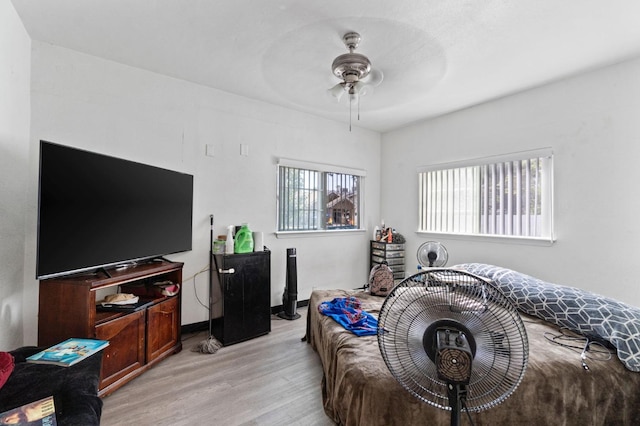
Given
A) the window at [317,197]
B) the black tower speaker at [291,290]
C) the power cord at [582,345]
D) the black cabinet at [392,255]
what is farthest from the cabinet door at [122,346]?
the black cabinet at [392,255]

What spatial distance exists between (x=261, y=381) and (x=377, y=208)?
3.26 metres

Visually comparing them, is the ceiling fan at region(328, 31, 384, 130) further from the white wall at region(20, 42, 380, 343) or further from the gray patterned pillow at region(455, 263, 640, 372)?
the gray patterned pillow at region(455, 263, 640, 372)

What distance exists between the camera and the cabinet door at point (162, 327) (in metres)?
2.19

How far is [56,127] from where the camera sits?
229 cm

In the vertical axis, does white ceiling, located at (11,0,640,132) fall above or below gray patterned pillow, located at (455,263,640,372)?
above

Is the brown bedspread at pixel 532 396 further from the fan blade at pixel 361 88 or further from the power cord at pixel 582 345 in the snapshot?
the fan blade at pixel 361 88

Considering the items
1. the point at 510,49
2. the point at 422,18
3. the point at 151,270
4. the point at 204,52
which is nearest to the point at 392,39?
the point at 422,18

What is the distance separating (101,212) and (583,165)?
4.14 metres

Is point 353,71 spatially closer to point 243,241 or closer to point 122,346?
point 243,241

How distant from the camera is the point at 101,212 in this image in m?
2.00

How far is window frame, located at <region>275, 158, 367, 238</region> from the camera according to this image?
3605mm

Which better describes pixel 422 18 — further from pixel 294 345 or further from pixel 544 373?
pixel 294 345

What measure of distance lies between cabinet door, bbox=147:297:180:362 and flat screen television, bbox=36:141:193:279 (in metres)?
0.43

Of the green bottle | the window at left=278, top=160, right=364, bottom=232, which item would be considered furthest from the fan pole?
the window at left=278, top=160, right=364, bottom=232
